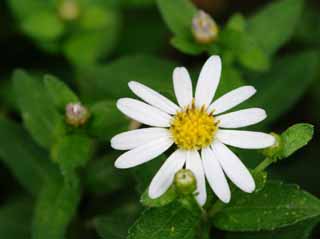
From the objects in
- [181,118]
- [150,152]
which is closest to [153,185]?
[150,152]

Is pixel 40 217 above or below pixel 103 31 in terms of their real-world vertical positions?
below

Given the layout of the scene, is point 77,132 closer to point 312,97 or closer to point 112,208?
point 112,208

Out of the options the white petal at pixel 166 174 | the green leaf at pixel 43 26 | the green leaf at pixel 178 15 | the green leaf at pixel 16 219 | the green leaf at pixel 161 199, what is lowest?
the green leaf at pixel 161 199

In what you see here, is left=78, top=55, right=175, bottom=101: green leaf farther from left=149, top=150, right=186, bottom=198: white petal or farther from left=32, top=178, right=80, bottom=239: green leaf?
left=149, top=150, right=186, bottom=198: white petal

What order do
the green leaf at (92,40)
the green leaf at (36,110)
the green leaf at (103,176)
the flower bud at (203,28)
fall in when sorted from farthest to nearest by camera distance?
the green leaf at (92,40) → the green leaf at (103,176) → the green leaf at (36,110) → the flower bud at (203,28)

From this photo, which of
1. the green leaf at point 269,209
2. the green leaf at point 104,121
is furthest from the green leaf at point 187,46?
the green leaf at point 269,209

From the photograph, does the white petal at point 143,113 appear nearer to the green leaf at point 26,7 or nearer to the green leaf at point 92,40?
the green leaf at point 92,40
